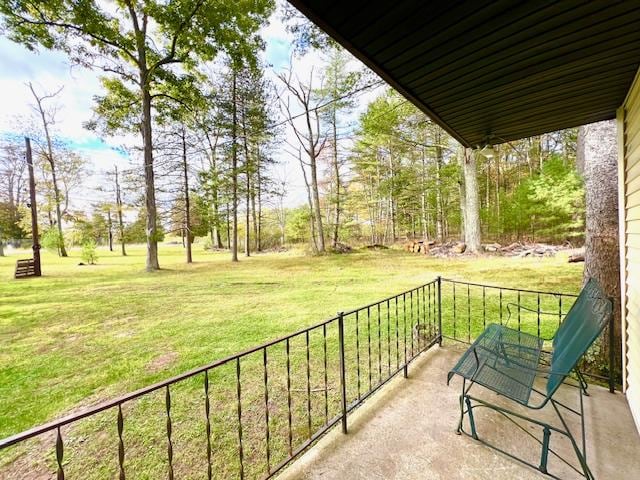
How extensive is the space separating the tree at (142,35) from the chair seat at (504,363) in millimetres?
8970

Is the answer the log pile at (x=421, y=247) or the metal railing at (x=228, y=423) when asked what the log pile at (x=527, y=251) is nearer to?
the log pile at (x=421, y=247)

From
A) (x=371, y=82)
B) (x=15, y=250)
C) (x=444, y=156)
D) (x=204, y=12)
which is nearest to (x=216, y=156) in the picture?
(x=204, y=12)

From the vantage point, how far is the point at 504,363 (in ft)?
6.61

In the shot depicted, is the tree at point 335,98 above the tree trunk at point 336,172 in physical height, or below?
above

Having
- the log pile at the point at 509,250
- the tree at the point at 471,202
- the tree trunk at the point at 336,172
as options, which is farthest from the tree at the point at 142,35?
the log pile at the point at 509,250

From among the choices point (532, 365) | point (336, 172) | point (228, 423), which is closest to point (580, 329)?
A: point (532, 365)

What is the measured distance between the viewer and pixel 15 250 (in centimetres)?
1947

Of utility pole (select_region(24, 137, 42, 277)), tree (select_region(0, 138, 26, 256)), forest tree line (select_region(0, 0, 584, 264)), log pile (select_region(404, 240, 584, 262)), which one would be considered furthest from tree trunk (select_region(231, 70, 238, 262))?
tree (select_region(0, 138, 26, 256))

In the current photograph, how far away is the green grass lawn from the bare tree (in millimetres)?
5354

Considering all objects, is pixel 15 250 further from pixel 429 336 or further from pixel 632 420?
pixel 632 420

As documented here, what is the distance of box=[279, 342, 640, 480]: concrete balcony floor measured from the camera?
1540 millimetres

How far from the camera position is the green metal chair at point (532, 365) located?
149 cm

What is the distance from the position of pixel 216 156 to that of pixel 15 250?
17.5m

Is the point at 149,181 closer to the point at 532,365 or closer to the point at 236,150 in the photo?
the point at 236,150
